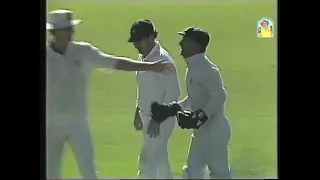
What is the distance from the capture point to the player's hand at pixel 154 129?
322 cm

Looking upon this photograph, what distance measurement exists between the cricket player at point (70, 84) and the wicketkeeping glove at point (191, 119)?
28 centimetres

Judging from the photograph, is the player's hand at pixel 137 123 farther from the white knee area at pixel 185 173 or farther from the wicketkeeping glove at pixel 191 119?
the white knee area at pixel 185 173

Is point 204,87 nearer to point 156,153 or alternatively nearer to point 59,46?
point 156,153

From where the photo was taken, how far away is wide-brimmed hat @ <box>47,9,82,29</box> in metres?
3.17

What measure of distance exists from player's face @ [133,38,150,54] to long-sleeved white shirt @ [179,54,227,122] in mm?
243

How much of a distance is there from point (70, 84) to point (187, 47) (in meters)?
0.69

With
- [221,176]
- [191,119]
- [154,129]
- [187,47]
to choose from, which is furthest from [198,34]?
[221,176]

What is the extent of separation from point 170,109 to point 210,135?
0.90ft

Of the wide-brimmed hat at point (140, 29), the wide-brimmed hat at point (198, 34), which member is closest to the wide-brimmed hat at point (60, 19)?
the wide-brimmed hat at point (140, 29)

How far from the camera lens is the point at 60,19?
319 cm

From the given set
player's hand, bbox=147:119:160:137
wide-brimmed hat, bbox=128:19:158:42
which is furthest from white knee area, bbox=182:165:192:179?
wide-brimmed hat, bbox=128:19:158:42
